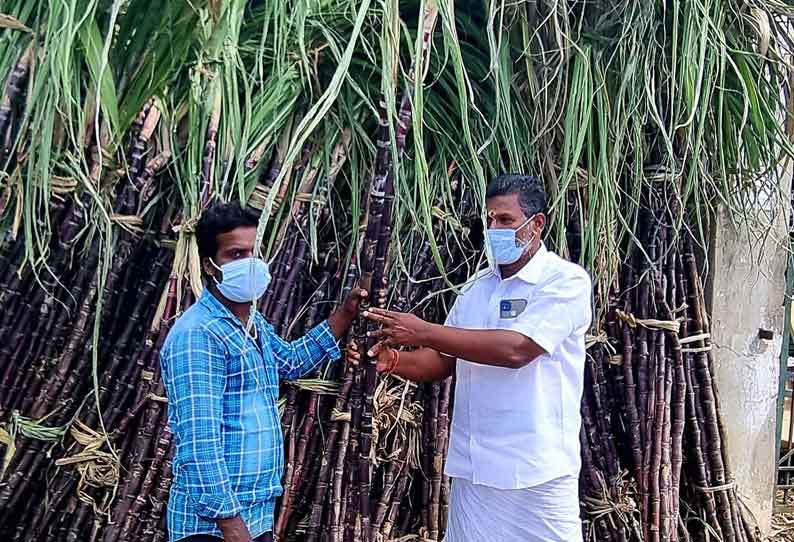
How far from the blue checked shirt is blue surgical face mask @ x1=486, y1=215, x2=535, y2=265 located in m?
0.62

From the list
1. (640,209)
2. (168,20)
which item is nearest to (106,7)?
(168,20)

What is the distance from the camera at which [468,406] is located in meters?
1.99

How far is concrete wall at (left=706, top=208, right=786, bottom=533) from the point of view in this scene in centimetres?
279

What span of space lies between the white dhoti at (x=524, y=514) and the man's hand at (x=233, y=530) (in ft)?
2.04

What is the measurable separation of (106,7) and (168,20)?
5.7 inches

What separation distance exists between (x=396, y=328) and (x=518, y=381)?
365 mm

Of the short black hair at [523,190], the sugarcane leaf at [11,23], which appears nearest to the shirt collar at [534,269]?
the short black hair at [523,190]

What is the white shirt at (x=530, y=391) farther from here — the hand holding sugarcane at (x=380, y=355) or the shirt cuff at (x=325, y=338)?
the shirt cuff at (x=325, y=338)

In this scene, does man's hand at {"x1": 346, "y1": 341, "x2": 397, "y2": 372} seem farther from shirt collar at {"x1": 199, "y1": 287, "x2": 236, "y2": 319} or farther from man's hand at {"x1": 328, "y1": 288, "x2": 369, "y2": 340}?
shirt collar at {"x1": 199, "y1": 287, "x2": 236, "y2": 319}

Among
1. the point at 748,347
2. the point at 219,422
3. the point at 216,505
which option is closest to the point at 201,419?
the point at 219,422

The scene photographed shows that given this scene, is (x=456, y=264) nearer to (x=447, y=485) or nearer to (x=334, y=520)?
(x=447, y=485)

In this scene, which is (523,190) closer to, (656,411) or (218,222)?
(218,222)

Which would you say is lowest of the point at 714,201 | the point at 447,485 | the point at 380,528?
the point at 380,528

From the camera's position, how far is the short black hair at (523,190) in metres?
1.90
